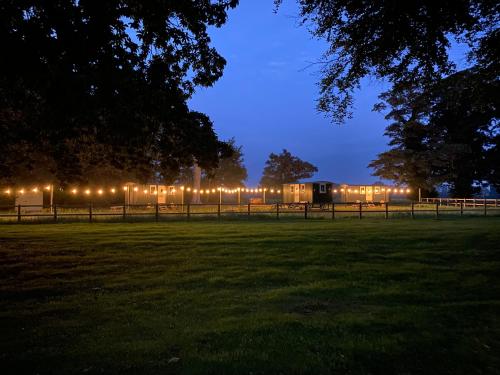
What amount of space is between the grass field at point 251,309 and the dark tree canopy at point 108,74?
3574 mm

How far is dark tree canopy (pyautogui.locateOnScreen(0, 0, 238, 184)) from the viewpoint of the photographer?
29.7ft

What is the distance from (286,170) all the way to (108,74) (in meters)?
71.6

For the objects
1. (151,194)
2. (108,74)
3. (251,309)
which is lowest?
(251,309)

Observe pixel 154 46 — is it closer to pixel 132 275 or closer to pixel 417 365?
pixel 132 275

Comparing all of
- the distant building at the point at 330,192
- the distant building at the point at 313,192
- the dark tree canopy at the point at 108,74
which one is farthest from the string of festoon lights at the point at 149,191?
the dark tree canopy at the point at 108,74

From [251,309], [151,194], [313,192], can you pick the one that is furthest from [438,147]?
[251,309]

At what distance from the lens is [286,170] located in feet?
264

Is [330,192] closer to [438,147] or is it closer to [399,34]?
[438,147]

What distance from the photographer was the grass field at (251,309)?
4555mm

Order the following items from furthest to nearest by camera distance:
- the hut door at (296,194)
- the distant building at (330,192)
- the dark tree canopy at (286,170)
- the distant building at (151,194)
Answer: the dark tree canopy at (286,170) → the hut door at (296,194) → the distant building at (330,192) → the distant building at (151,194)

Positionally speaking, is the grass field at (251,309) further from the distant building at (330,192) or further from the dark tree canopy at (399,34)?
the distant building at (330,192)

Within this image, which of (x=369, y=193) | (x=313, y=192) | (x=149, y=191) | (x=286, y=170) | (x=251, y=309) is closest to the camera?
(x=251, y=309)

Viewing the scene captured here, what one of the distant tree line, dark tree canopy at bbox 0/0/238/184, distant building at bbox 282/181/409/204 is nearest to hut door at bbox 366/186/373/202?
distant building at bbox 282/181/409/204

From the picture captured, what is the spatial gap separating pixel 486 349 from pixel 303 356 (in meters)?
2.35
